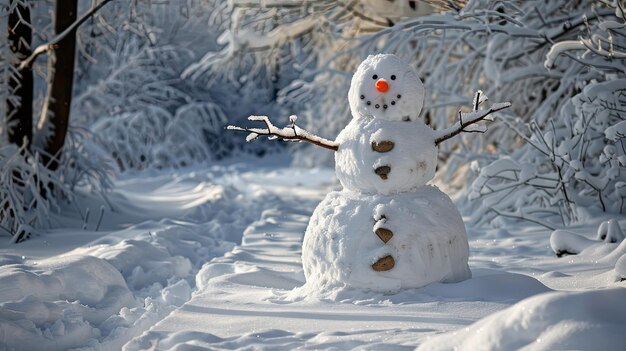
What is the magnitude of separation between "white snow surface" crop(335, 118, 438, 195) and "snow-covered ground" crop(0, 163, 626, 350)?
2.23 feet

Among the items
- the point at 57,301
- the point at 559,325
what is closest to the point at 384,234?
the point at 559,325

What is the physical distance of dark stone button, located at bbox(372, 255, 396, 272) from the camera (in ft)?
14.8

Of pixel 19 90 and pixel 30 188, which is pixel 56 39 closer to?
pixel 19 90

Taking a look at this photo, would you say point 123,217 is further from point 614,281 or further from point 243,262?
point 614,281

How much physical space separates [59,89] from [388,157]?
6.06 m

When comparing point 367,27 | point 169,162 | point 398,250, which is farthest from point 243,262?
point 169,162

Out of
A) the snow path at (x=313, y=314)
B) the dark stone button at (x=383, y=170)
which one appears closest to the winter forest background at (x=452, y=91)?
the snow path at (x=313, y=314)

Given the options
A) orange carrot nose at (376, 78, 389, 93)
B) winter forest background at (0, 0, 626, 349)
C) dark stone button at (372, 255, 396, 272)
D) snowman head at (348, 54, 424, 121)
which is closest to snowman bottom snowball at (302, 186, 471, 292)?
dark stone button at (372, 255, 396, 272)

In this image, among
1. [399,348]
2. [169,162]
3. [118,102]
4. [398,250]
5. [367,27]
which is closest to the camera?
[399,348]

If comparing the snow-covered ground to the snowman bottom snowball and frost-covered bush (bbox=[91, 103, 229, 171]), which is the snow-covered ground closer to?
the snowman bottom snowball

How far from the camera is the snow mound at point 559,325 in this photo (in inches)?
114

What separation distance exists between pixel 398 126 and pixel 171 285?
7.52 ft

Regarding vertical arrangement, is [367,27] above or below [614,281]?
above

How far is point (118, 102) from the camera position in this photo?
64.7 feet
